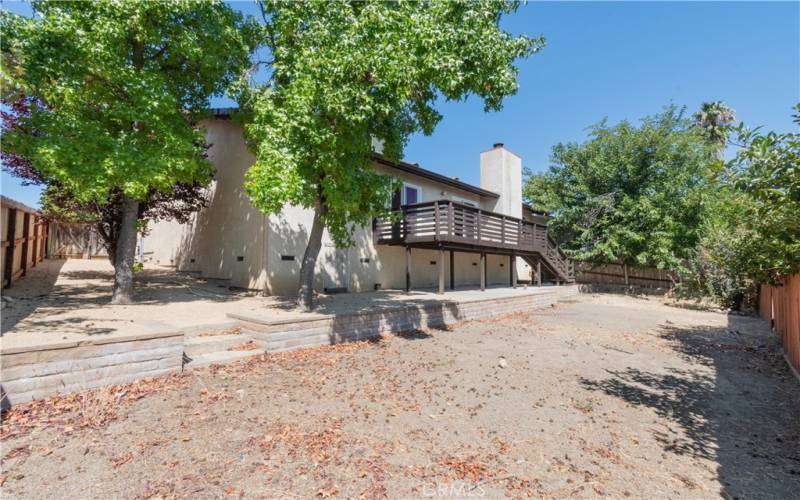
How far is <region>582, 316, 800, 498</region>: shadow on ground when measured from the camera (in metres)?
3.19

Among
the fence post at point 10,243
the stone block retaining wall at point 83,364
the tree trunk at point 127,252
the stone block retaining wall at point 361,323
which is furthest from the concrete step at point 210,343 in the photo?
the fence post at point 10,243

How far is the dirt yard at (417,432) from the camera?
9.47 feet

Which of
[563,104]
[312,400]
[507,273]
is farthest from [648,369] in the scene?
[507,273]

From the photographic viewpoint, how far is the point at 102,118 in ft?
26.7

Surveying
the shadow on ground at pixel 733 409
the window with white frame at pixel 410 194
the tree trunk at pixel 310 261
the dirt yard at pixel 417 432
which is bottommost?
the shadow on ground at pixel 733 409

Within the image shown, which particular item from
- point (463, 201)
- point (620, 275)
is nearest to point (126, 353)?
point (463, 201)

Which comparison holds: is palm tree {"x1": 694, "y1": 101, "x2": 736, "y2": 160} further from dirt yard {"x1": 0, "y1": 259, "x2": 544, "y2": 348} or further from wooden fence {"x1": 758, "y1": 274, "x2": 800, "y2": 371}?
dirt yard {"x1": 0, "y1": 259, "x2": 544, "y2": 348}

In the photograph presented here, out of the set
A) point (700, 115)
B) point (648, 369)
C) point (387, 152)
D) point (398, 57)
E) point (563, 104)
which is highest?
point (700, 115)

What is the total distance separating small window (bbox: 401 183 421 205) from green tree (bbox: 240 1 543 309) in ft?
23.5

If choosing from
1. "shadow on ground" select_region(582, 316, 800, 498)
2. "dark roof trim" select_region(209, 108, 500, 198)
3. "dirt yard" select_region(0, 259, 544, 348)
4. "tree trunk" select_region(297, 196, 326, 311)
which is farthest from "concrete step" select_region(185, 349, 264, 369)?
"dark roof trim" select_region(209, 108, 500, 198)

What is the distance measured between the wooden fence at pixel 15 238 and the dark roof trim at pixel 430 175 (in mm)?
9325

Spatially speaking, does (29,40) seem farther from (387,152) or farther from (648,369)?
(648,369)

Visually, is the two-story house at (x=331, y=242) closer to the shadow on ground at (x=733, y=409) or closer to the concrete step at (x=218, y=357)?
the concrete step at (x=218, y=357)

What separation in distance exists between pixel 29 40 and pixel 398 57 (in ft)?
22.0
